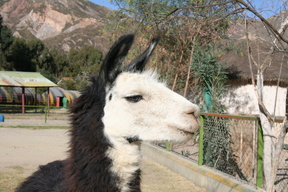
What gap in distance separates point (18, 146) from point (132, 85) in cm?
933

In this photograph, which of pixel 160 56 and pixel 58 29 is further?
pixel 58 29

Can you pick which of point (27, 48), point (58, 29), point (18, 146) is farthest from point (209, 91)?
point (58, 29)

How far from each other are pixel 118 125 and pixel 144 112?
0.23m

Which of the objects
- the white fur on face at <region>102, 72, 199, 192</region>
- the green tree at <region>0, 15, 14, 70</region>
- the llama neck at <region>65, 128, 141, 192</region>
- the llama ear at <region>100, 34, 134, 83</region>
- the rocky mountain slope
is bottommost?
the llama neck at <region>65, 128, 141, 192</region>

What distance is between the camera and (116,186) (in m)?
2.22

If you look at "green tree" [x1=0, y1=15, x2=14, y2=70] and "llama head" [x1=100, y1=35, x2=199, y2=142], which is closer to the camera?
→ "llama head" [x1=100, y1=35, x2=199, y2=142]

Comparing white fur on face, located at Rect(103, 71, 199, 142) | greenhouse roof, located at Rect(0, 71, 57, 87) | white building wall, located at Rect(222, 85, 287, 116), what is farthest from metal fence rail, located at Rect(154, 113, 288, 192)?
greenhouse roof, located at Rect(0, 71, 57, 87)

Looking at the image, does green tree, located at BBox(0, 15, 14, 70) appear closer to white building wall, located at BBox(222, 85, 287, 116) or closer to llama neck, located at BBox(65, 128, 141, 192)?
white building wall, located at BBox(222, 85, 287, 116)

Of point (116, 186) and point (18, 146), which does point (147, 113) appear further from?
point (18, 146)

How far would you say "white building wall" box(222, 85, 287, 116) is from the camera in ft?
40.1

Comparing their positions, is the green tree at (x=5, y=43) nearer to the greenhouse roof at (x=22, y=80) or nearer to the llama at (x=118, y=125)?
the greenhouse roof at (x=22, y=80)

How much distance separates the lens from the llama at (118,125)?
2.23m

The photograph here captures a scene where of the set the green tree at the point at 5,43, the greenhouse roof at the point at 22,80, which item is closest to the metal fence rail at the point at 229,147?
the greenhouse roof at the point at 22,80

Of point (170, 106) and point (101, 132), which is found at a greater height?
point (170, 106)
